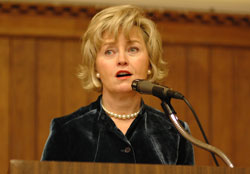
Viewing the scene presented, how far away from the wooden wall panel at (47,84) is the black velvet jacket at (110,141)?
2.85ft

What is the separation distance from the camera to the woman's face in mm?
1691

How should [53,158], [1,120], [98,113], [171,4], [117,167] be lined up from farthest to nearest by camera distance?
[171,4] → [1,120] → [98,113] → [53,158] → [117,167]

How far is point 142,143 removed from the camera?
5.76 feet

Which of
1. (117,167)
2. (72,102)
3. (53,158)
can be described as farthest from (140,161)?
(72,102)

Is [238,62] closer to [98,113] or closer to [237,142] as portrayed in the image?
[237,142]

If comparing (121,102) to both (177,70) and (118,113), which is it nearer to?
(118,113)

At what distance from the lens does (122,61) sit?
5.51 ft

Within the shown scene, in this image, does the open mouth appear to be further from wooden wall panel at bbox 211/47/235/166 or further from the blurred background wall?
wooden wall panel at bbox 211/47/235/166

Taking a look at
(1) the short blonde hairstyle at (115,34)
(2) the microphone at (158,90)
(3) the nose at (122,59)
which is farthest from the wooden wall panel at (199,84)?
(2) the microphone at (158,90)

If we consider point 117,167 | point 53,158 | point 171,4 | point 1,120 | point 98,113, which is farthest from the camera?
point 171,4

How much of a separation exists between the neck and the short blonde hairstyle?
9cm

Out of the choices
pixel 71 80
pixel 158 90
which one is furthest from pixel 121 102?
pixel 71 80

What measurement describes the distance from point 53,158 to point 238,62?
1613mm

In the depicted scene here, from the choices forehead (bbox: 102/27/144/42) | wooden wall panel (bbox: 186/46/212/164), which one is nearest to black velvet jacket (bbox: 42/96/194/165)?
forehead (bbox: 102/27/144/42)
